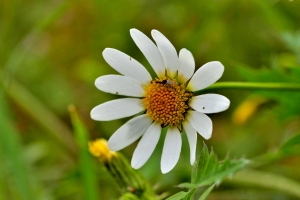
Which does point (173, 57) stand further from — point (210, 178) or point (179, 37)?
point (179, 37)

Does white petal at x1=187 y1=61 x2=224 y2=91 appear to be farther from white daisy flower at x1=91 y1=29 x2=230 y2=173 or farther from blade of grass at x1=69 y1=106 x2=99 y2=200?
blade of grass at x1=69 y1=106 x2=99 y2=200

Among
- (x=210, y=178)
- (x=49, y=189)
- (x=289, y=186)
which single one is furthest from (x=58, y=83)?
(x=210, y=178)

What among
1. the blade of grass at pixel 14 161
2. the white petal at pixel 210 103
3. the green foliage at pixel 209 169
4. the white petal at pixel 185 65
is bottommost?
the green foliage at pixel 209 169

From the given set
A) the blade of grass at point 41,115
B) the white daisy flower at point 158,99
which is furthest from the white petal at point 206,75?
the blade of grass at point 41,115

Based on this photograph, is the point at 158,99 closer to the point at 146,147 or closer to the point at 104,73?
the point at 146,147

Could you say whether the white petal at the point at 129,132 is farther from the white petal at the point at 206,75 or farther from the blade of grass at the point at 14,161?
the blade of grass at the point at 14,161

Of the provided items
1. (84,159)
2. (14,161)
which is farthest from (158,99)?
(14,161)
